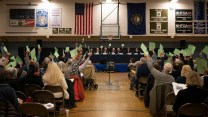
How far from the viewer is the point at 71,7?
754 inches

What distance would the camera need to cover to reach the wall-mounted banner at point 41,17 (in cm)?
1894

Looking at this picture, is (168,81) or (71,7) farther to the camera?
(71,7)

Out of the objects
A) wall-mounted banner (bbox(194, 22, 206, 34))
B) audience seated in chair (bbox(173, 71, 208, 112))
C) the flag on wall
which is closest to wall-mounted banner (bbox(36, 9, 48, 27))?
the flag on wall

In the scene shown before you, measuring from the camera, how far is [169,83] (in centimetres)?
618

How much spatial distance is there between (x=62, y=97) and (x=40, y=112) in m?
2.35

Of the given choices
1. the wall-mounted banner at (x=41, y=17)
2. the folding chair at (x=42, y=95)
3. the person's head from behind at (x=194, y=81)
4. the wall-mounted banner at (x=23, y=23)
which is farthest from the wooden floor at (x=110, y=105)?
the wall-mounted banner at (x=23, y=23)

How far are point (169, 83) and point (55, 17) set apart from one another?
46.8 ft

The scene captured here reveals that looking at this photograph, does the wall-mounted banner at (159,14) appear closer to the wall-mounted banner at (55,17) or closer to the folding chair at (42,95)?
the wall-mounted banner at (55,17)

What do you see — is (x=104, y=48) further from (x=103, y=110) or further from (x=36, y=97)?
(x=36, y=97)

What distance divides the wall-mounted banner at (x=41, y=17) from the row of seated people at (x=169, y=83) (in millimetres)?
10061

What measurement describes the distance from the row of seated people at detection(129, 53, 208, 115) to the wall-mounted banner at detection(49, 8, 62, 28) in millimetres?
9608

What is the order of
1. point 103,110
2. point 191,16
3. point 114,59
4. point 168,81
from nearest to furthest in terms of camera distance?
point 168,81, point 103,110, point 191,16, point 114,59

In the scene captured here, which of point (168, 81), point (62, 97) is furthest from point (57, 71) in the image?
point (168, 81)

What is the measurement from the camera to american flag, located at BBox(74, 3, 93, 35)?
1886cm
